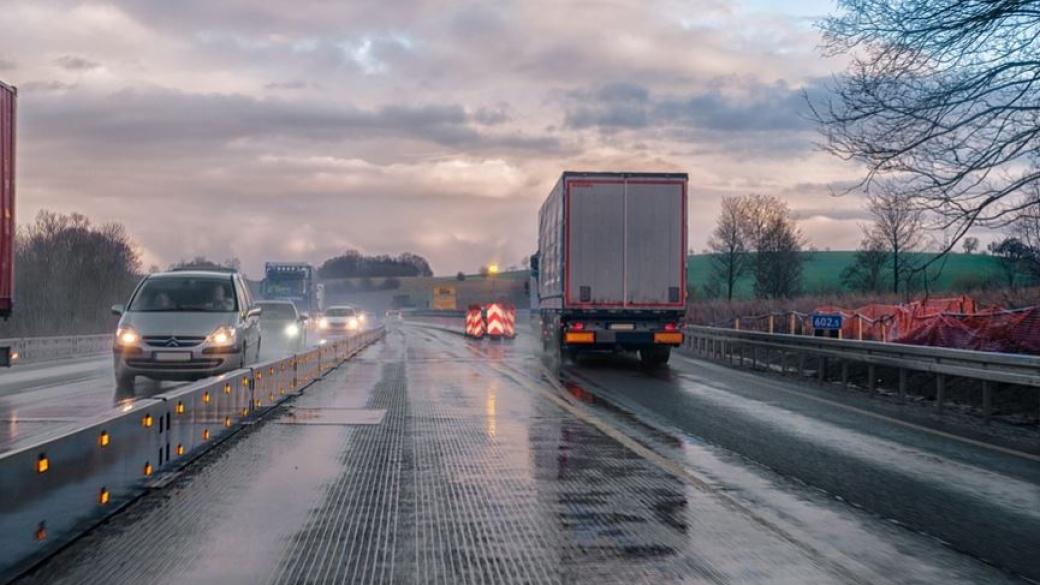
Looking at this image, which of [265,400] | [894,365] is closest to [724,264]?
[894,365]

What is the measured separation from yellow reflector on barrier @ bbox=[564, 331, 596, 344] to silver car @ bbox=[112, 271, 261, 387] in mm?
8269

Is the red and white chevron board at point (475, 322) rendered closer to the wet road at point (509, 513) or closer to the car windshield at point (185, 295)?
the car windshield at point (185, 295)

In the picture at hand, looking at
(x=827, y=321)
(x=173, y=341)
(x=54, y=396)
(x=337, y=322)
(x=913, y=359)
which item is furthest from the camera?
(x=337, y=322)

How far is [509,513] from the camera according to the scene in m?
7.78

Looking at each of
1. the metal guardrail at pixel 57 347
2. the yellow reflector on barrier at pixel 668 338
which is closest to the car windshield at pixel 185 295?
the metal guardrail at pixel 57 347

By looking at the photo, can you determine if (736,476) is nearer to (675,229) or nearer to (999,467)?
(999,467)

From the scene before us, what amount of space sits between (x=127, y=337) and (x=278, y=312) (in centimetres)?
1703

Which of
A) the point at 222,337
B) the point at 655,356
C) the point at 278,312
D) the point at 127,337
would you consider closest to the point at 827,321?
the point at 655,356

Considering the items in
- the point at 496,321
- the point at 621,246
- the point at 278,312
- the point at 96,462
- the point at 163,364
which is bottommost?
the point at 96,462

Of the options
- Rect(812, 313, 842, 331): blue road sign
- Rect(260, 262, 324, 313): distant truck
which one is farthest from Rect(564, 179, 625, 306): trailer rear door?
Rect(260, 262, 324, 313): distant truck

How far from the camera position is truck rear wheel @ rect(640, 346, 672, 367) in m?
25.5

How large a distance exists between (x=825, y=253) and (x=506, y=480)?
7637cm

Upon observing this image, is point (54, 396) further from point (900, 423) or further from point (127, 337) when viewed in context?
point (900, 423)

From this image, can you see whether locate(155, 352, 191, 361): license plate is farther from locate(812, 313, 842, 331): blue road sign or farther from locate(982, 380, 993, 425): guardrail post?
locate(812, 313, 842, 331): blue road sign
